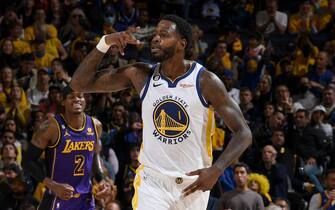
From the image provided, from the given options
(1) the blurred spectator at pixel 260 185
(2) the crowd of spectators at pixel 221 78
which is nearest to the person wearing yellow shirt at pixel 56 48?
(2) the crowd of spectators at pixel 221 78

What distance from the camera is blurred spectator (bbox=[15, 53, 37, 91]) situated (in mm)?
12485

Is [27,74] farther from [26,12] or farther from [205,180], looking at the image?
[205,180]

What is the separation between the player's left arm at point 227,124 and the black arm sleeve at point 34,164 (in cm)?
236

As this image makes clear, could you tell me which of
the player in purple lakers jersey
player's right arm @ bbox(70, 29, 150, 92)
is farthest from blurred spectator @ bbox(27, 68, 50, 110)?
player's right arm @ bbox(70, 29, 150, 92)

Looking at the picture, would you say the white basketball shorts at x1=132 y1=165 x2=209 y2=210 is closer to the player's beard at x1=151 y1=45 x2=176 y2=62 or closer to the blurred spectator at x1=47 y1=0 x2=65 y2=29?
the player's beard at x1=151 y1=45 x2=176 y2=62

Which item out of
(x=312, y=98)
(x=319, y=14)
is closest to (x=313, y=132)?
(x=312, y=98)

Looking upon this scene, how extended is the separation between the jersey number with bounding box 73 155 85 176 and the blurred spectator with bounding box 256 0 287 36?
803 centimetres

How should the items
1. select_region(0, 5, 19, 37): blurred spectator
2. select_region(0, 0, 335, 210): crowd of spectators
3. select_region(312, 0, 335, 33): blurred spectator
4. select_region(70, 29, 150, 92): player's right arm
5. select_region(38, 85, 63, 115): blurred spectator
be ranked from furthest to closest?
select_region(312, 0, 335, 33): blurred spectator, select_region(0, 5, 19, 37): blurred spectator, select_region(38, 85, 63, 115): blurred spectator, select_region(0, 0, 335, 210): crowd of spectators, select_region(70, 29, 150, 92): player's right arm

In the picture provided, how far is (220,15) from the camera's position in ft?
49.8

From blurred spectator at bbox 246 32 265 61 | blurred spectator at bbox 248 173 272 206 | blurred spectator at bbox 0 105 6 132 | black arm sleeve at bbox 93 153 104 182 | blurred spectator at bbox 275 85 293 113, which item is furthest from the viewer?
blurred spectator at bbox 246 32 265 61

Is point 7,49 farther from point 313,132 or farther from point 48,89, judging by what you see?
point 313,132

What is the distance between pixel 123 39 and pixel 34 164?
2.22 meters

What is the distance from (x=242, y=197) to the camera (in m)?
9.69

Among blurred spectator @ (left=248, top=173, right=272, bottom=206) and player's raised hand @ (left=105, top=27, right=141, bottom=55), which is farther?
blurred spectator @ (left=248, top=173, right=272, bottom=206)
